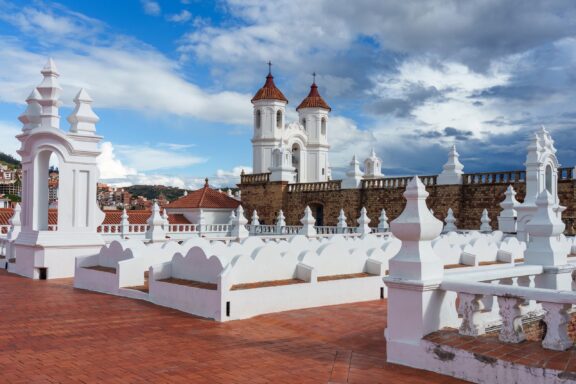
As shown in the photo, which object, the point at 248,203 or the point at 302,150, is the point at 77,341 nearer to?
the point at 248,203

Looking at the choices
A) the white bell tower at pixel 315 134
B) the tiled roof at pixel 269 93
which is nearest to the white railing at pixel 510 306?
the tiled roof at pixel 269 93

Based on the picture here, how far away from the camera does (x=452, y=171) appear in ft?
85.1

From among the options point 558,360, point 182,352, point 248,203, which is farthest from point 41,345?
point 248,203

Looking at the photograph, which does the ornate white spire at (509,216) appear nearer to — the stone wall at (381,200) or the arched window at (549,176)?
the arched window at (549,176)

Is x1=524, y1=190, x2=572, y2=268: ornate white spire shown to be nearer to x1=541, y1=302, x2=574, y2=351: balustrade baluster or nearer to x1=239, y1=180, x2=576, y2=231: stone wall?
x1=541, y1=302, x2=574, y2=351: balustrade baluster

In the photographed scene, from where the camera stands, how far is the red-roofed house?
3356cm

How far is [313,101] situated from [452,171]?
21.2m

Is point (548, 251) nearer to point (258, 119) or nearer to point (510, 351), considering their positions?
point (510, 351)

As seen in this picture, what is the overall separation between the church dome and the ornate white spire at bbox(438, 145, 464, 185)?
61.3 feet

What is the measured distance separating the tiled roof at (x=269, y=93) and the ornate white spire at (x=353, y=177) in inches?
490

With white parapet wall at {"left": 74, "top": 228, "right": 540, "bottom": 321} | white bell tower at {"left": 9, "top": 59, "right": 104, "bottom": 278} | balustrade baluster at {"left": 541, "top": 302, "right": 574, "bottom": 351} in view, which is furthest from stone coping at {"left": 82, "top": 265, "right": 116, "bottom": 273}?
balustrade baluster at {"left": 541, "top": 302, "right": 574, "bottom": 351}

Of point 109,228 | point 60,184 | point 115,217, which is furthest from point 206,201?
point 60,184

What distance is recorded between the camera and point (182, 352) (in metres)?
5.68

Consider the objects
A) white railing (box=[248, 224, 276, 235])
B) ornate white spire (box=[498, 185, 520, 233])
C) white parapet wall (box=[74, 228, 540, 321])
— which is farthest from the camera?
white railing (box=[248, 224, 276, 235])
